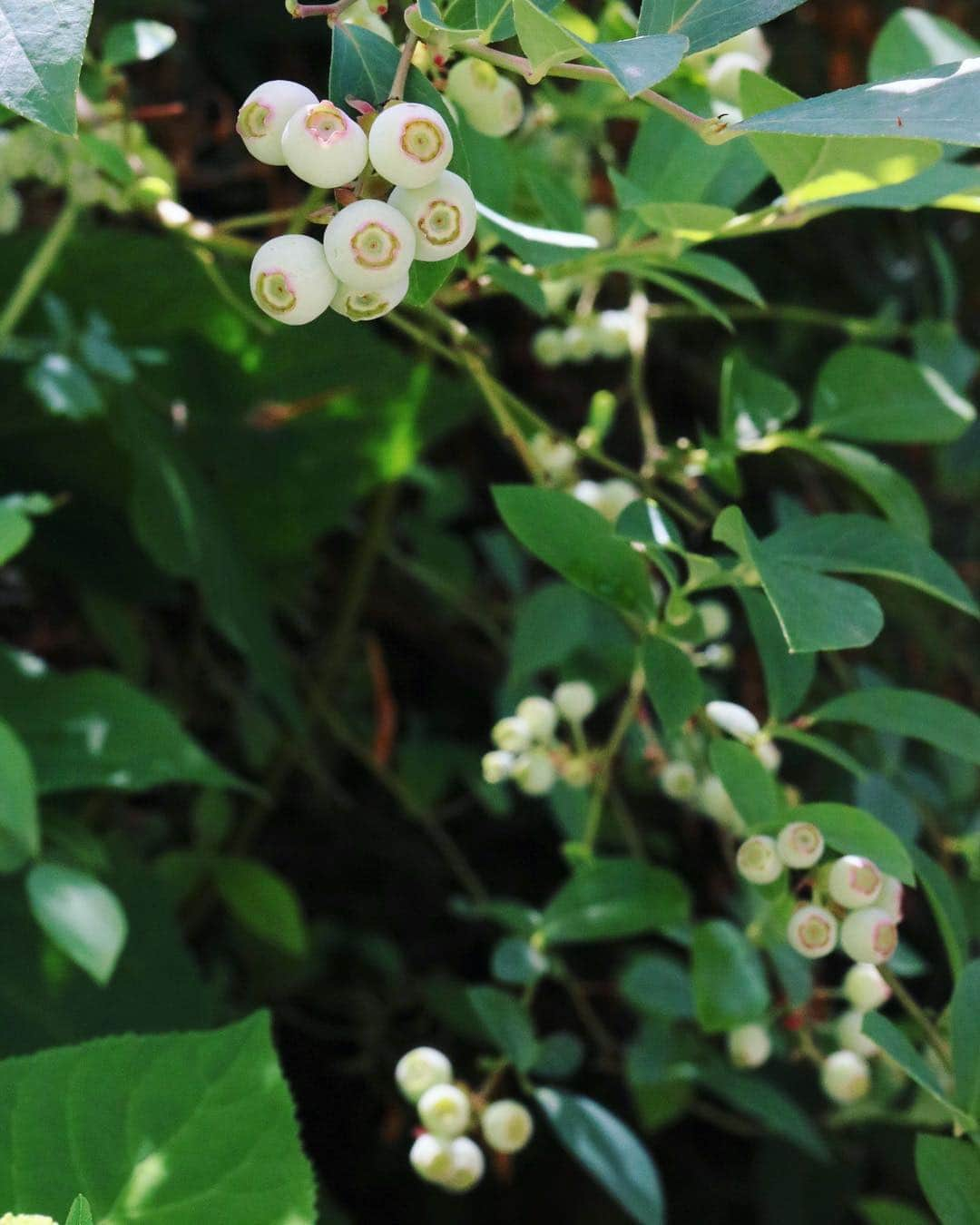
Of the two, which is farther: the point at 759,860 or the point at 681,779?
the point at 681,779

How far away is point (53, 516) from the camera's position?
1039 mm

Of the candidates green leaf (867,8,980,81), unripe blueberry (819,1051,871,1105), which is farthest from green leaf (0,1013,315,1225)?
green leaf (867,8,980,81)

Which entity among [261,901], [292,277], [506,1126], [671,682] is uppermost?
[292,277]

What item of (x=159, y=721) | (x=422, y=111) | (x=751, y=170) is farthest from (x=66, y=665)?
(x=422, y=111)

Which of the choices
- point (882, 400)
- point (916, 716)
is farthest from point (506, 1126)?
point (882, 400)

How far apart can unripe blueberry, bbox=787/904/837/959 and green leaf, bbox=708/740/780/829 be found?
1.7 inches

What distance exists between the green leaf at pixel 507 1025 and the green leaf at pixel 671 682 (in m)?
0.21

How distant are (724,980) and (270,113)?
47 centimetres

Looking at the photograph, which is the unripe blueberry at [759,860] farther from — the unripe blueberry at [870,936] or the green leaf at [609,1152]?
the green leaf at [609,1152]

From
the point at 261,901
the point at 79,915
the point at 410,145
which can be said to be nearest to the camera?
the point at 410,145

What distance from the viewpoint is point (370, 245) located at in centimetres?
39

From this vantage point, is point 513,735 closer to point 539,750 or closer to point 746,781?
point 539,750

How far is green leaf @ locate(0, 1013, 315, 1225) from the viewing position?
0.53 m

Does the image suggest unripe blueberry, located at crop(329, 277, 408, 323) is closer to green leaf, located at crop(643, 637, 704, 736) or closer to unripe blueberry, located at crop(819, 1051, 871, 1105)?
green leaf, located at crop(643, 637, 704, 736)
